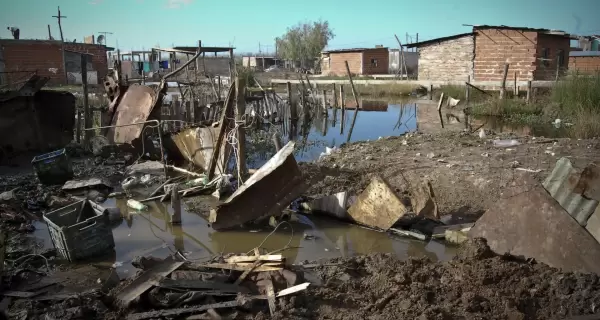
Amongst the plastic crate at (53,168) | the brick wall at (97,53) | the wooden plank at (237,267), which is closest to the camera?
the wooden plank at (237,267)

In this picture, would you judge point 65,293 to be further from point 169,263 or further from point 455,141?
point 455,141

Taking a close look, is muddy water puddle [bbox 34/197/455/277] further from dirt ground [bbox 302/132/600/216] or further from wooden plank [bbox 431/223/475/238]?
dirt ground [bbox 302/132/600/216]

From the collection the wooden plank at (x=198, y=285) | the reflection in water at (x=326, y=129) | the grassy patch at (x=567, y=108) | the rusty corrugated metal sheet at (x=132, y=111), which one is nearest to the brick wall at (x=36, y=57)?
the reflection in water at (x=326, y=129)

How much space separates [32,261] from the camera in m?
4.69

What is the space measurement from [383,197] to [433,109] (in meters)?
15.5

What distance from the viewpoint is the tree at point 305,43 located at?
180 ft

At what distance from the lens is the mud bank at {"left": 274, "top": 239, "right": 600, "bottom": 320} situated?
3465 millimetres

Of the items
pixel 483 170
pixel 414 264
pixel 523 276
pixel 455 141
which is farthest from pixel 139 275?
pixel 455 141

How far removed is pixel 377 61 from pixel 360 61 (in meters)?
1.71

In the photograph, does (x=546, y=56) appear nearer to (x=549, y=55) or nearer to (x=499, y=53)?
(x=549, y=55)

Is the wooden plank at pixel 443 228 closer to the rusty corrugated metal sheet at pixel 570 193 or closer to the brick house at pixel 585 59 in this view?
the rusty corrugated metal sheet at pixel 570 193

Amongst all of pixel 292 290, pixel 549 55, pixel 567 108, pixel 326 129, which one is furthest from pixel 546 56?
pixel 292 290

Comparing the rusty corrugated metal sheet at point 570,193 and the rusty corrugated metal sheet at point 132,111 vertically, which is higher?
the rusty corrugated metal sheet at point 132,111

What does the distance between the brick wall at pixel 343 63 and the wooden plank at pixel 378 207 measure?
2987cm
